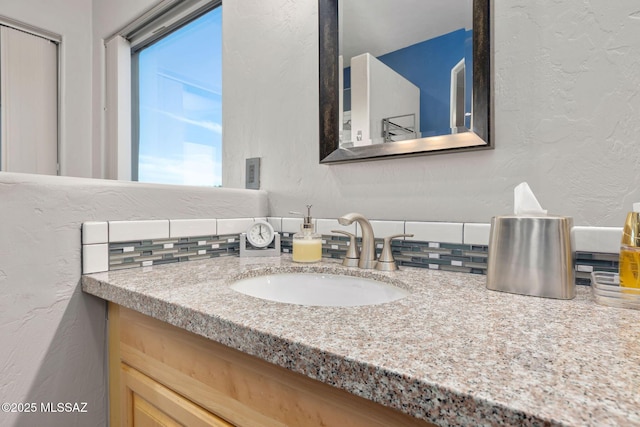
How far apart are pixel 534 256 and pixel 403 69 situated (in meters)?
0.61

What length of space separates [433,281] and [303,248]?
0.40m

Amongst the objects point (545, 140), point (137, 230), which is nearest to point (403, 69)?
point (545, 140)

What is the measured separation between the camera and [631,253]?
0.60 metres

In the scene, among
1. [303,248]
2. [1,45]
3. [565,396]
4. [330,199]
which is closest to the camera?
[565,396]

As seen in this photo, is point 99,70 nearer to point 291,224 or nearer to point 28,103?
point 28,103

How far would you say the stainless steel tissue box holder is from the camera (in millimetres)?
623

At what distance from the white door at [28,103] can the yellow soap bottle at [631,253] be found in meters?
2.50

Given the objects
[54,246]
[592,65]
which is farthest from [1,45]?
[592,65]

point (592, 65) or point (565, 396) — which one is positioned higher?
point (592, 65)

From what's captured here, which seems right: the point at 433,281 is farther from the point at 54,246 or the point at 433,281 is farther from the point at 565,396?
the point at 54,246

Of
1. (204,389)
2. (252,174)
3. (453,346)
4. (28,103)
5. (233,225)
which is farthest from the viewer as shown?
(28,103)

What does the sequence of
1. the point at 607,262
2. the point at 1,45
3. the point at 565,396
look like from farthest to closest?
1. the point at 1,45
2. the point at 607,262
3. the point at 565,396

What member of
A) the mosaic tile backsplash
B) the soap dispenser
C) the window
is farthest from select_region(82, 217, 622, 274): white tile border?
the window

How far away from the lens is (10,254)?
0.73 m
